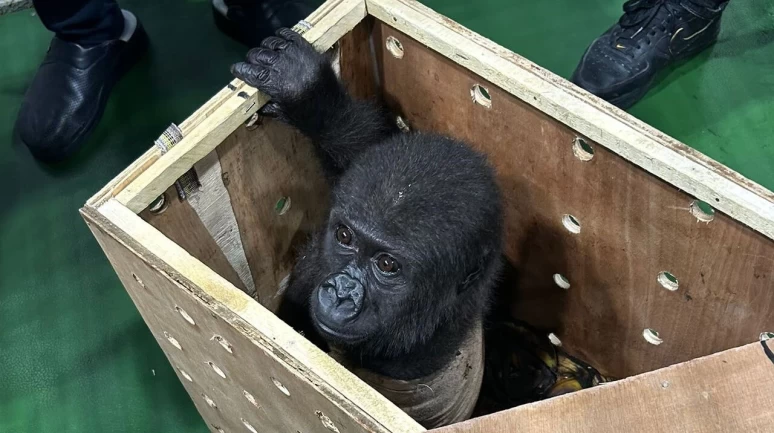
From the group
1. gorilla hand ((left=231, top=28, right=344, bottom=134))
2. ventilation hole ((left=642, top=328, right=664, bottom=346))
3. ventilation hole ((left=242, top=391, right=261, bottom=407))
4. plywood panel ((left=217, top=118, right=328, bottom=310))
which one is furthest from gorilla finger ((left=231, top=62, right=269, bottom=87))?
ventilation hole ((left=642, top=328, right=664, bottom=346))

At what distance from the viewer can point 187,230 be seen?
1629 mm

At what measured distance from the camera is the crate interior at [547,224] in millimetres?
1493

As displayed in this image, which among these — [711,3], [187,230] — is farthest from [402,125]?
[711,3]

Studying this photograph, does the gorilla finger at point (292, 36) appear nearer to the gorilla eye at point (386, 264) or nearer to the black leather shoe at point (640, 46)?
the gorilla eye at point (386, 264)

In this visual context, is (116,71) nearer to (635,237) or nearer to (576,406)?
(635,237)

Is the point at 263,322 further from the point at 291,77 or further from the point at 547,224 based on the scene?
the point at 547,224

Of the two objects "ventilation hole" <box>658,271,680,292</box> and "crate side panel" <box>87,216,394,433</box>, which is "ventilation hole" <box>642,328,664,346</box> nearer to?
"ventilation hole" <box>658,271,680,292</box>

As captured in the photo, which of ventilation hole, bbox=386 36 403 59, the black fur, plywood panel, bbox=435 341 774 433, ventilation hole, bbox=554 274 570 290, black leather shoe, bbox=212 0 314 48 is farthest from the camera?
black leather shoe, bbox=212 0 314 48

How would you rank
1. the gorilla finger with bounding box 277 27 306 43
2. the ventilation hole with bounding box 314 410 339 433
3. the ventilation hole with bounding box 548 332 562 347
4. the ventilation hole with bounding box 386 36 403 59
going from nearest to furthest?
the ventilation hole with bounding box 314 410 339 433 → the gorilla finger with bounding box 277 27 306 43 → the ventilation hole with bounding box 386 36 403 59 → the ventilation hole with bounding box 548 332 562 347

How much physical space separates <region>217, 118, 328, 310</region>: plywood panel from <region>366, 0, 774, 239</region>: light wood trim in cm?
36

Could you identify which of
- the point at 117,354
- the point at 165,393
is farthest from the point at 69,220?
the point at 165,393

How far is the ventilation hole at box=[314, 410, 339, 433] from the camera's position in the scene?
1162 millimetres

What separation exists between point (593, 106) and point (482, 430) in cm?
72

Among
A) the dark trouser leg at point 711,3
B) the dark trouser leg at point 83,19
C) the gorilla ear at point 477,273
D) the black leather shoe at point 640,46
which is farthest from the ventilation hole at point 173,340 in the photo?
the dark trouser leg at point 711,3
